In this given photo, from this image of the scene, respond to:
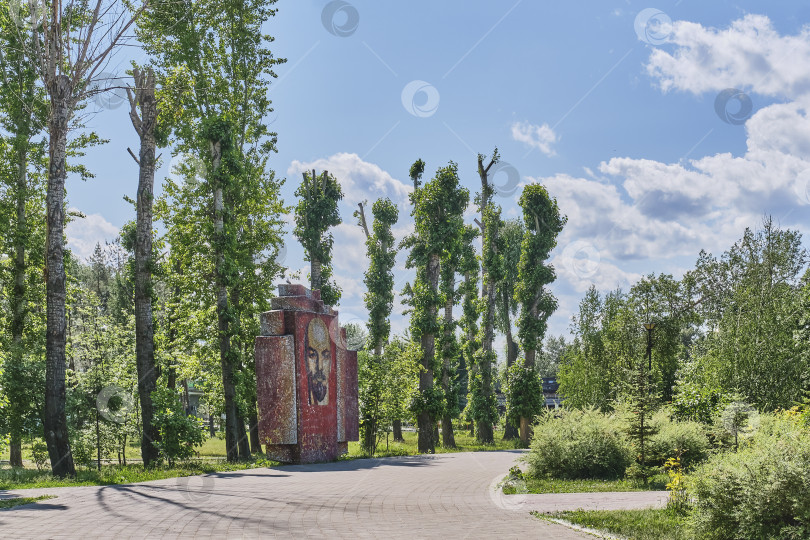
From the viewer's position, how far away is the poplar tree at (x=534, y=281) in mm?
29625

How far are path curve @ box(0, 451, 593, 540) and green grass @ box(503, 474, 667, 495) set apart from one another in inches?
36.1

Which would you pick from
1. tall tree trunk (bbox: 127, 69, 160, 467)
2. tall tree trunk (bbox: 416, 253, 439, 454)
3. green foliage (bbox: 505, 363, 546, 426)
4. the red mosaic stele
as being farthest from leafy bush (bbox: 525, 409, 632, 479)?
green foliage (bbox: 505, 363, 546, 426)

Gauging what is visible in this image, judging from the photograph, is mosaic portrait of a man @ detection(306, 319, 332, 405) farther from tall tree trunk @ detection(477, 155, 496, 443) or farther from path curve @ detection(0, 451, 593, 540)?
tall tree trunk @ detection(477, 155, 496, 443)

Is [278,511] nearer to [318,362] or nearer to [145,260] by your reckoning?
[318,362]

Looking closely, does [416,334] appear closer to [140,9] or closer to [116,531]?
[140,9]

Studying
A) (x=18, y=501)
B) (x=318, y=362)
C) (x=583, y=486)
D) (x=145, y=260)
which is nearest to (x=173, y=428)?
(x=318, y=362)

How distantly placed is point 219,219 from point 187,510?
41.3ft

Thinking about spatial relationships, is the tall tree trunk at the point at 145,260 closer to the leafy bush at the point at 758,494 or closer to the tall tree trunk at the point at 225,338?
the tall tree trunk at the point at 225,338

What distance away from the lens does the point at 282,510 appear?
30.8ft

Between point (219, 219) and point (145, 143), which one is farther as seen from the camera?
point (219, 219)

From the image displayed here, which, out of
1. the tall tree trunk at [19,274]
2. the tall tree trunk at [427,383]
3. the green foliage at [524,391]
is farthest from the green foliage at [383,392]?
the tall tree trunk at [19,274]

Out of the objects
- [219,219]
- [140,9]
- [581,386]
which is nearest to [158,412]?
[219,219]

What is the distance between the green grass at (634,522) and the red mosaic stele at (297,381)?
10597mm

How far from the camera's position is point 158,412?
17219 millimetres
